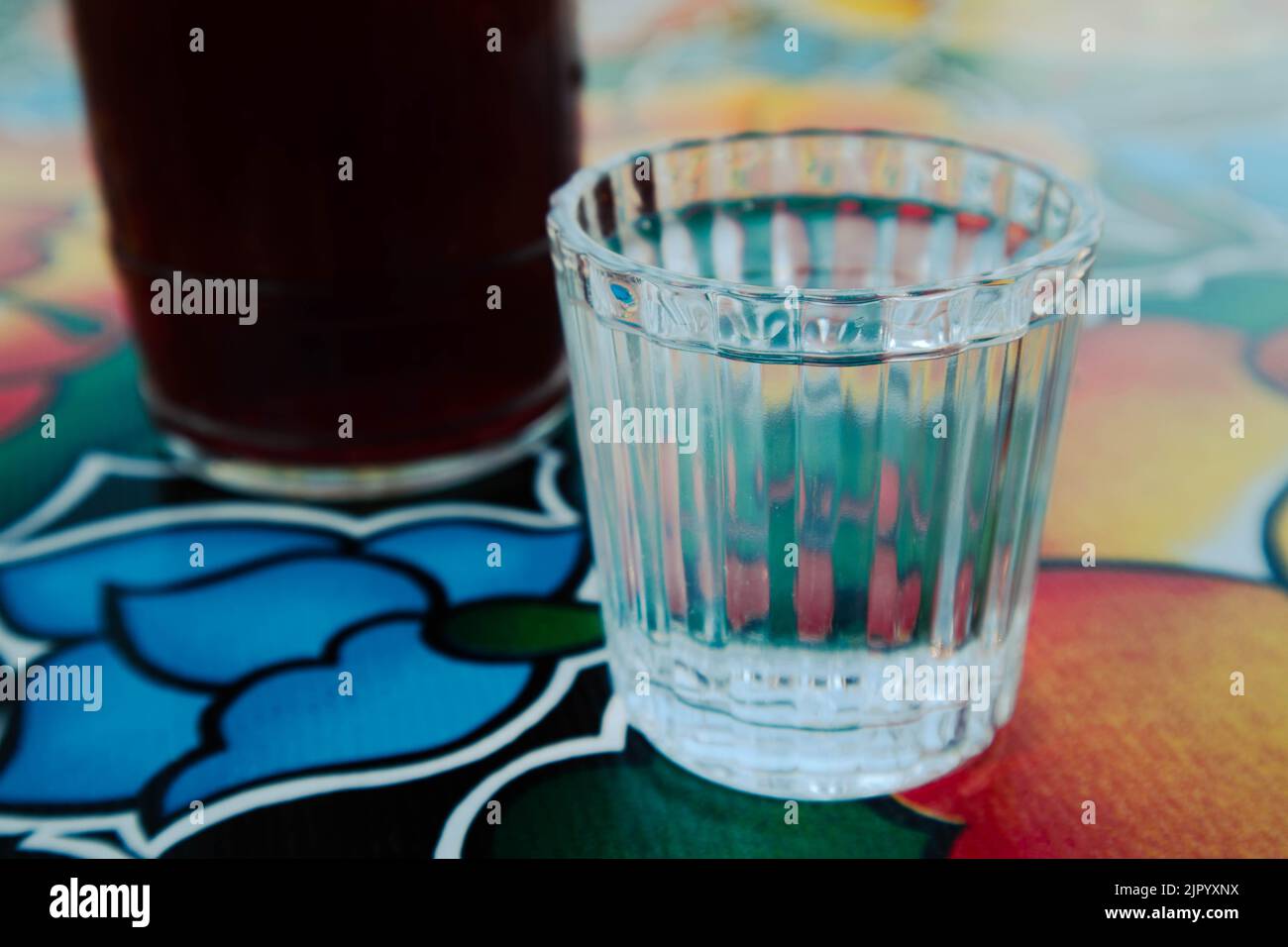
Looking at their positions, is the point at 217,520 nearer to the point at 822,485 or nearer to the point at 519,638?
the point at 519,638

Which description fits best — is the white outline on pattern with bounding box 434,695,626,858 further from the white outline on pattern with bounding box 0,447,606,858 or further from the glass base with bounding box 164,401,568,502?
the glass base with bounding box 164,401,568,502

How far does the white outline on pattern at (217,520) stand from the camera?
33 cm

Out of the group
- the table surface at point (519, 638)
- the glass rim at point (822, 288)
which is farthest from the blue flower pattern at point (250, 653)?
the glass rim at point (822, 288)

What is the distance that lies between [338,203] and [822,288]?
0.61ft

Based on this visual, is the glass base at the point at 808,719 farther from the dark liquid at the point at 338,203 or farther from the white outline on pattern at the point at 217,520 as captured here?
the dark liquid at the point at 338,203

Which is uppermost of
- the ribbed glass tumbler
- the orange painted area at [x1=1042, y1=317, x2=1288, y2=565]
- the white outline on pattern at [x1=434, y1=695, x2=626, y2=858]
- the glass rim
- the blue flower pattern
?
the glass rim

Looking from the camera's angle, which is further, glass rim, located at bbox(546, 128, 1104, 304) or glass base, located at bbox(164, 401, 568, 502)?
glass base, located at bbox(164, 401, 568, 502)

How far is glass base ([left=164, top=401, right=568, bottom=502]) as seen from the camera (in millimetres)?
477

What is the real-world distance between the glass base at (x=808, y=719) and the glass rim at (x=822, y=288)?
0.09m

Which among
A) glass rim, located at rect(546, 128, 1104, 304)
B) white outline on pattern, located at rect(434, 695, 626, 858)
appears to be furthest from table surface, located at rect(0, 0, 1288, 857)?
glass rim, located at rect(546, 128, 1104, 304)

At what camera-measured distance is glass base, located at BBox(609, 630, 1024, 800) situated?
321 millimetres

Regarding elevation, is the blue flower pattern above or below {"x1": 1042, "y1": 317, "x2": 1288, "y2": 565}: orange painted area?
below

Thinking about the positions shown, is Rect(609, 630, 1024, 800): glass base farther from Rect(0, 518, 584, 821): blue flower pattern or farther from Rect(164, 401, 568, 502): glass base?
Rect(164, 401, 568, 502): glass base

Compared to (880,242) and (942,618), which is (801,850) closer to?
(942,618)
